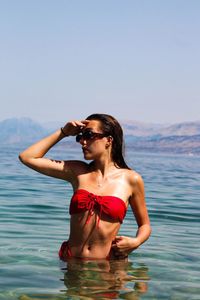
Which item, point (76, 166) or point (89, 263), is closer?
point (89, 263)

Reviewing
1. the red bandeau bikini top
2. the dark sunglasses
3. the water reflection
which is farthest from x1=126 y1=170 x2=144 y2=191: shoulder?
the water reflection

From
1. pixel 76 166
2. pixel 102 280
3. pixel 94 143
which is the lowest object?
pixel 102 280

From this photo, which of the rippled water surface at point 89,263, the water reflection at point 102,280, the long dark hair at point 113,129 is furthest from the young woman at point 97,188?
the rippled water surface at point 89,263

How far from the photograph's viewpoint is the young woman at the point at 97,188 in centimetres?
670

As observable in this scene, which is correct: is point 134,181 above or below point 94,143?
below

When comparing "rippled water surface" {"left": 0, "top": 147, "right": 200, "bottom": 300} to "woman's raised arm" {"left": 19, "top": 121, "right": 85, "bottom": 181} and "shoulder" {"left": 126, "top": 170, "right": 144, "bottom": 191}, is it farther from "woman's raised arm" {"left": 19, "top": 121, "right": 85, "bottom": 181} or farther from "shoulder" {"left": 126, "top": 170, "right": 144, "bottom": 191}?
"woman's raised arm" {"left": 19, "top": 121, "right": 85, "bottom": 181}

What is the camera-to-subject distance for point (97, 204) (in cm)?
668

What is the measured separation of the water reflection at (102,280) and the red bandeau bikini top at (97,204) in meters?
0.52

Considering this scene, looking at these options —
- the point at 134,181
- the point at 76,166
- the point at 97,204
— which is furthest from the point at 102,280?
the point at 76,166

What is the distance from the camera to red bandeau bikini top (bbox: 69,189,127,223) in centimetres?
668

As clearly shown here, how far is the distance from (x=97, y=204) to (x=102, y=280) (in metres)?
0.79

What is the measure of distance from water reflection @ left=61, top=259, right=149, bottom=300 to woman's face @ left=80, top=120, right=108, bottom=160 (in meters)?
1.11

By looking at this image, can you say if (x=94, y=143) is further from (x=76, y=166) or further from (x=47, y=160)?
(x=47, y=160)

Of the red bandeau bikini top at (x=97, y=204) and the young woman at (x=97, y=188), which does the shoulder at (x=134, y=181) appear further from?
the red bandeau bikini top at (x=97, y=204)
